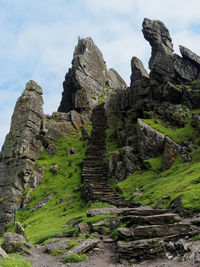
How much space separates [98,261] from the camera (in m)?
12.9

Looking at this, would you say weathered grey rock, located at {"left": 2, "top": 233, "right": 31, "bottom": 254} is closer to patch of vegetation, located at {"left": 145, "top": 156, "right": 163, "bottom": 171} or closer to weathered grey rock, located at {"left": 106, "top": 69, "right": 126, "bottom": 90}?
patch of vegetation, located at {"left": 145, "top": 156, "right": 163, "bottom": 171}

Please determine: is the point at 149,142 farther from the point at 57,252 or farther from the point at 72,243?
the point at 57,252

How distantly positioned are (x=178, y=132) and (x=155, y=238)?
22.5m

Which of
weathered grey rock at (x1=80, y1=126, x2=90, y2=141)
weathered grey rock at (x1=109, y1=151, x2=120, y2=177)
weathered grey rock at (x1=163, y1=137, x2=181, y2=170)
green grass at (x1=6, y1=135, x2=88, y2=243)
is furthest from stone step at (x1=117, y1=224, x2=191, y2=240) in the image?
weathered grey rock at (x1=80, y1=126, x2=90, y2=141)

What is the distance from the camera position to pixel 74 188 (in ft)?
120

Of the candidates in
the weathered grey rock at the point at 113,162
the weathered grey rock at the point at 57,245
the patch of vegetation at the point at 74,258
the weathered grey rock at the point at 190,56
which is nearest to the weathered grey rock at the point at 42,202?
the weathered grey rock at the point at 113,162

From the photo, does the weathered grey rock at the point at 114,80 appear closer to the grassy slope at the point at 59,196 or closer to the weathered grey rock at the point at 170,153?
the grassy slope at the point at 59,196

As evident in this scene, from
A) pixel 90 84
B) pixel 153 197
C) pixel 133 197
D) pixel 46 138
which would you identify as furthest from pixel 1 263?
pixel 90 84

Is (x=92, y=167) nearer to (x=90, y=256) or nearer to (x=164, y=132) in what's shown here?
(x=164, y=132)

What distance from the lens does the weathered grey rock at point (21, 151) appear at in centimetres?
3808

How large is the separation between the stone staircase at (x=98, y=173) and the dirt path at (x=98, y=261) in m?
8.85

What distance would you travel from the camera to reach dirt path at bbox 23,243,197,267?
10.8 m

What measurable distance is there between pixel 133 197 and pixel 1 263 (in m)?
17.0

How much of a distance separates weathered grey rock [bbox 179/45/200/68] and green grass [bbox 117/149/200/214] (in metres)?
23.6
